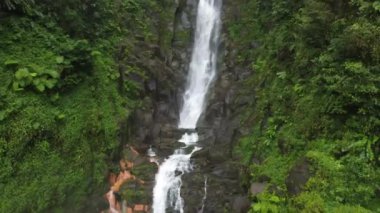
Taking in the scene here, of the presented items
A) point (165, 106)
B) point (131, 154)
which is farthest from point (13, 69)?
point (165, 106)

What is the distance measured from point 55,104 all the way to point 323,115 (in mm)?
7996

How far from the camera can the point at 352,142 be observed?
27.0 feet

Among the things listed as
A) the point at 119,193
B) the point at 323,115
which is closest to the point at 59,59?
the point at 119,193

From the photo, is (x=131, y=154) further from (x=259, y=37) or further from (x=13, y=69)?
(x=259, y=37)

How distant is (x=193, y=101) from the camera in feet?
61.6

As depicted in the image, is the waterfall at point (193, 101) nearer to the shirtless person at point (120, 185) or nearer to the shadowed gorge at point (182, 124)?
the shadowed gorge at point (182, 124)

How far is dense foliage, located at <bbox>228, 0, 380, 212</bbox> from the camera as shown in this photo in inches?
315

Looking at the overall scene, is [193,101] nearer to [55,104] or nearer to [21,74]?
[55,104]

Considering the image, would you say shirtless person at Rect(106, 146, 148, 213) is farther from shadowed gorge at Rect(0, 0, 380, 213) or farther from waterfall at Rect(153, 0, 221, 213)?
waterfall at Rect(153, 0, 221, 213)

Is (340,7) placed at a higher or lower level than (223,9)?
lower

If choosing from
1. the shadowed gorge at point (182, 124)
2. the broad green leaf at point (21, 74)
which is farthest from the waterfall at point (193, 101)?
the broad green leaf at point (21, 74)

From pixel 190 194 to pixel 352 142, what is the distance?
5.47m

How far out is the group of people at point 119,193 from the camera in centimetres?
1125

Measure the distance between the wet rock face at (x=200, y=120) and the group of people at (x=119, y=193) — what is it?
145cm
